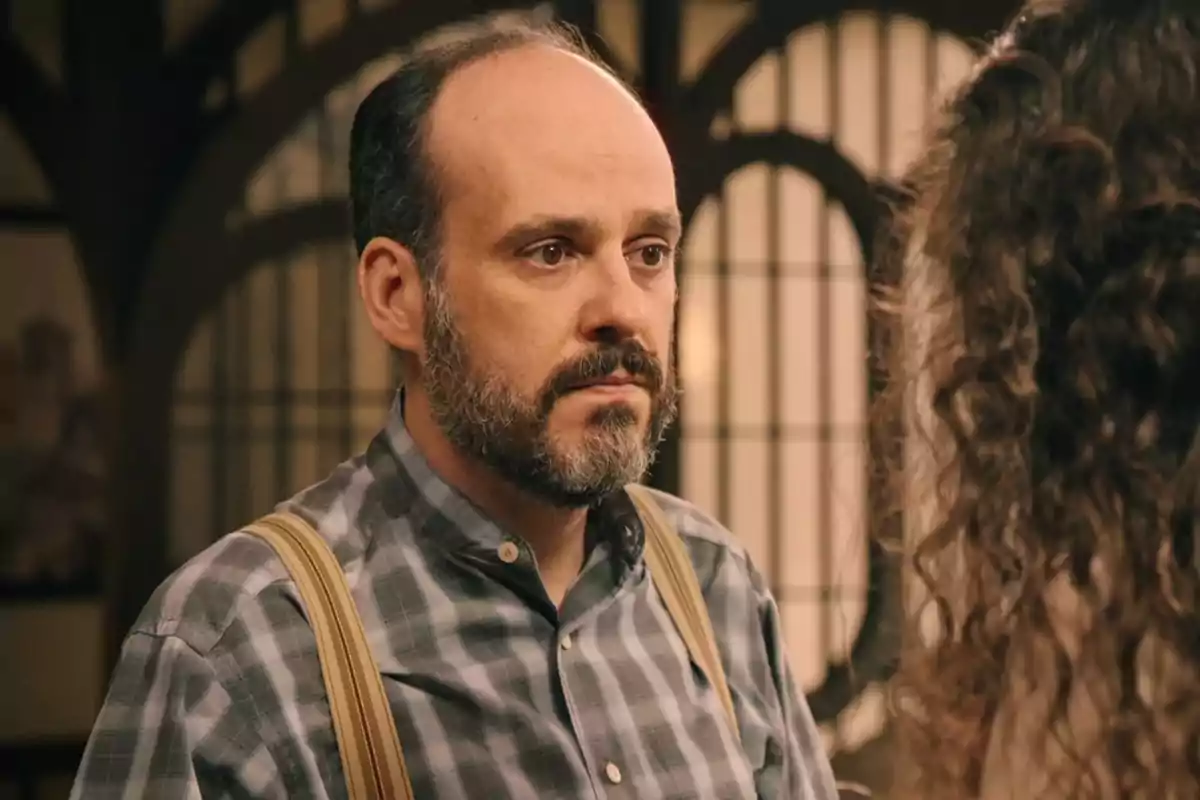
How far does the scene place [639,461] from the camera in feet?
2.79

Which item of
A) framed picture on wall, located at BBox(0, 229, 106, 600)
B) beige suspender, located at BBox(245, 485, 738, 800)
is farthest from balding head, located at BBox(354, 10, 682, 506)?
framed picture on wall, located at BBox(0, 229, 106, 600)

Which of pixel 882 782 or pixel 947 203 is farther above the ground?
pixel 947 203

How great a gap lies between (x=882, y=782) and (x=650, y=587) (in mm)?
847

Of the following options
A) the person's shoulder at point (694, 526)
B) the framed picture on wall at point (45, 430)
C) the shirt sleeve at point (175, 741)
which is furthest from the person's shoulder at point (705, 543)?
the framed picture on wall at point (45, 430)

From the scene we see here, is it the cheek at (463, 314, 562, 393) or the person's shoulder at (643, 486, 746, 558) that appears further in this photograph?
the person's shoulder at (643, 486, 746, 558)

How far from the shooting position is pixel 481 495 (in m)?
0.88

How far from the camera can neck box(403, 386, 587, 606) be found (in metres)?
0.88

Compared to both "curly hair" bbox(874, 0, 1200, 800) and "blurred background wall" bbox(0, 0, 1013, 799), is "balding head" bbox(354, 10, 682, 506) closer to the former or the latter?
"curly hair" bbox(874, 0, 1200, 800)

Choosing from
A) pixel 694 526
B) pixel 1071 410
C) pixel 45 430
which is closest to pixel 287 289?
pixel 45 430

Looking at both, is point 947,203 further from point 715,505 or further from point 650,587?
point 715,505

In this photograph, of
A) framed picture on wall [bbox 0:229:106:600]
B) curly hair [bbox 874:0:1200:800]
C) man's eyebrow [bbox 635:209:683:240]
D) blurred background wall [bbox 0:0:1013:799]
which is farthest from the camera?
framed picture on wall [bbox 0:229:106:600]

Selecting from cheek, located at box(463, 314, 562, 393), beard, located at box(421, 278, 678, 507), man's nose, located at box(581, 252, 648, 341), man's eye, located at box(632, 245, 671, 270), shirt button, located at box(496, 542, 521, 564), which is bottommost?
shirt button, located at box(496, 542, 521, 564)

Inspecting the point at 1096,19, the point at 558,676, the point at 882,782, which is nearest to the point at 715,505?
the point at 882,782

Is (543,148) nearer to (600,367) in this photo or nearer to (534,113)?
(534,113)
